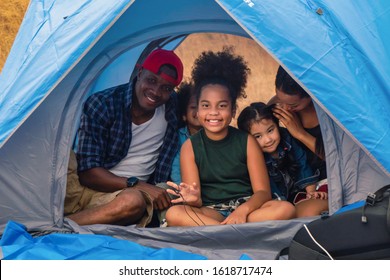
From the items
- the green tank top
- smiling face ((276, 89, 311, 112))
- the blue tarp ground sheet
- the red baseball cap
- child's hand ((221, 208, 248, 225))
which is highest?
the red baseball cap

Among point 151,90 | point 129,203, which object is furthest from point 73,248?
point 151,90

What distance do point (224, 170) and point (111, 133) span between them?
2.04 feet

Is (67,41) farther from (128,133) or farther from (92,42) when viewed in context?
(128,133)

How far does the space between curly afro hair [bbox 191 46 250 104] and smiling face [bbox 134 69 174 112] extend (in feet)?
0.55

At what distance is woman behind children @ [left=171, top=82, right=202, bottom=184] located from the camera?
3.94m

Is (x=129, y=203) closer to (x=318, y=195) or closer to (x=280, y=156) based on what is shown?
(x=280, y=156)

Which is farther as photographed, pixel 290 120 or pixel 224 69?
pixel 224 69

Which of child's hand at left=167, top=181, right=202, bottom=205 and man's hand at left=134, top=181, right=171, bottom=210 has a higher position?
man's hand at left=134, top=181, right=171, bottom=210

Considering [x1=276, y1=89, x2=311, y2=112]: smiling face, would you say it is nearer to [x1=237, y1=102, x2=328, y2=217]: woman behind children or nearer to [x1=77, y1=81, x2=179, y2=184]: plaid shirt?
[x1=237, y1=102, x2=328, y2=217]: woman behind children

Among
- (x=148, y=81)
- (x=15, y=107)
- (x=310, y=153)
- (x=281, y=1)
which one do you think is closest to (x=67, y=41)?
(x=15, y=107)

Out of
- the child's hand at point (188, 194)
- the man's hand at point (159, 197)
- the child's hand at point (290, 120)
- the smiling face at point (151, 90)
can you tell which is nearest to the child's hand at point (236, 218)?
the child's hand at point (188, 194)

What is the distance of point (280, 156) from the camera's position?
3.75 meters

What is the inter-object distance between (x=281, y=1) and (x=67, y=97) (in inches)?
45.1

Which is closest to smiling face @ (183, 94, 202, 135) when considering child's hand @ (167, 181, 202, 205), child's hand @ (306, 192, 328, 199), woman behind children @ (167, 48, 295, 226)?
woman behind children @ (167, 48, 295, 226)
